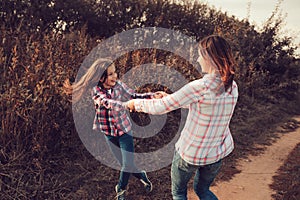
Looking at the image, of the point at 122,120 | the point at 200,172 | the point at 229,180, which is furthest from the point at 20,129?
the point at 229,180

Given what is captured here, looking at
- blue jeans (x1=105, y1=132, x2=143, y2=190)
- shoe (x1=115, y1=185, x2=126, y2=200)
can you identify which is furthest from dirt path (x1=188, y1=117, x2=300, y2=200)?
blue jeans (x1=105, y1=132, x2=143, y2=190)

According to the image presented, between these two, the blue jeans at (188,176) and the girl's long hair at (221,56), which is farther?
the blue jeans at (188,176)

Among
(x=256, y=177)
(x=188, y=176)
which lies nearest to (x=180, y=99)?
(x=188, y=176)

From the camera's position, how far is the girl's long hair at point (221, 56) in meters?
2.26

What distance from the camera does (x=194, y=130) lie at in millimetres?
2365

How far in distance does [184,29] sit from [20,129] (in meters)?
7.53

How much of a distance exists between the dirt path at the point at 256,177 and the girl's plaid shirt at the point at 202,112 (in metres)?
1.78

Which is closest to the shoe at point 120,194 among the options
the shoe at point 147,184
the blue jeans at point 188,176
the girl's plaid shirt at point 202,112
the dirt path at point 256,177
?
A: the shoe at point 147,184

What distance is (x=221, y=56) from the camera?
2.26 meters

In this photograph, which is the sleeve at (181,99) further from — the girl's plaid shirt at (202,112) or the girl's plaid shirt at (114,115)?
the girl's plaid shirt at (114,115)

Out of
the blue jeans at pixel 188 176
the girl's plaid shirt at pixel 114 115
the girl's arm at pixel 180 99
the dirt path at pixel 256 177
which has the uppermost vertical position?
the girl's arm at pixel 180 99

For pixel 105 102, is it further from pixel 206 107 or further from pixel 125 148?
pixel 206 107

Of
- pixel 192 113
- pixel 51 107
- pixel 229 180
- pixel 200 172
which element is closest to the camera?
pixel 192 113

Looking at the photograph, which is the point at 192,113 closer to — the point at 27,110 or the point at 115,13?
the point at 27,110
